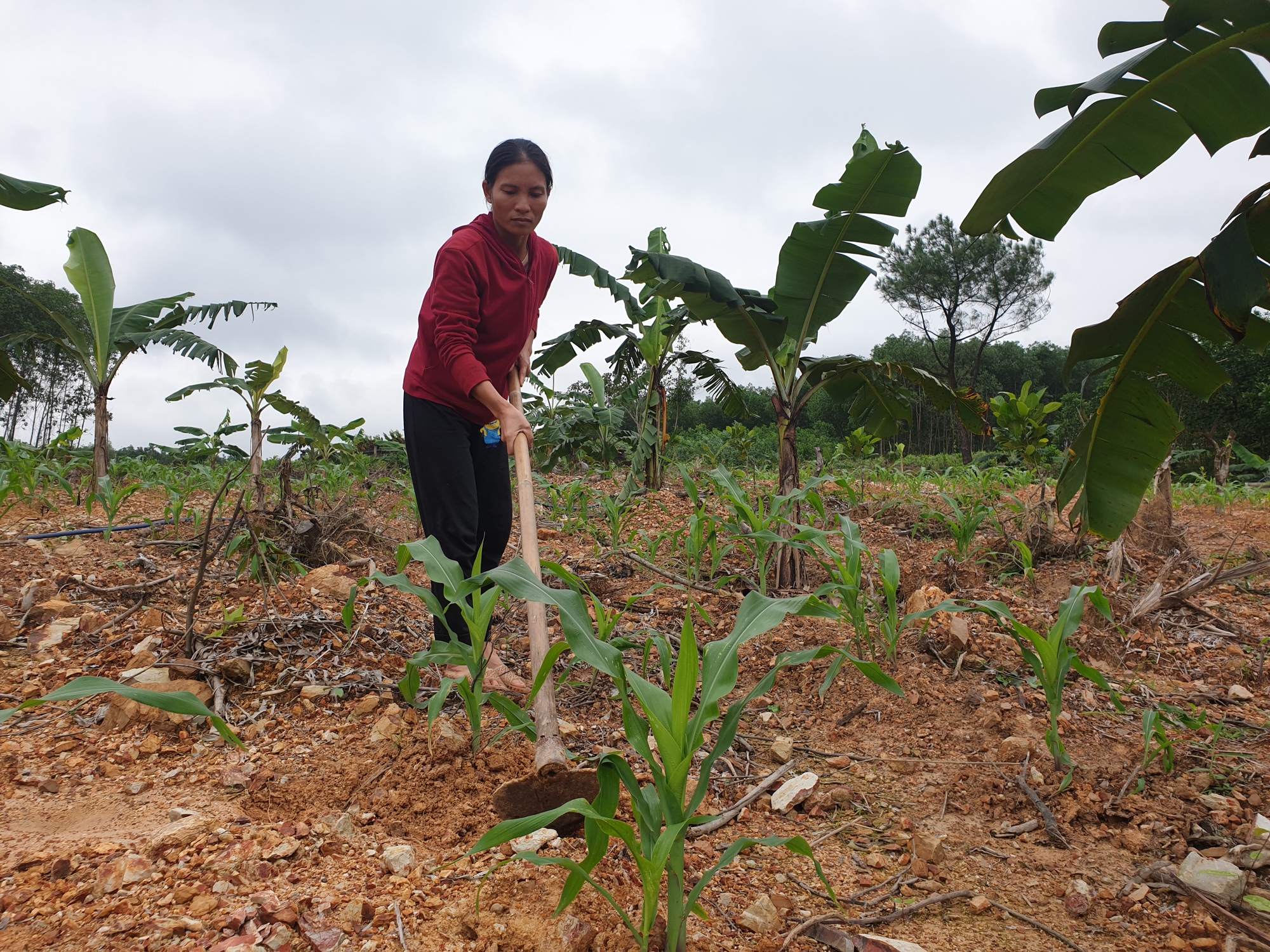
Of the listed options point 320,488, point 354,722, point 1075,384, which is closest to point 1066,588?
point 354,722

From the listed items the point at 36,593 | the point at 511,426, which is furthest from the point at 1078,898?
the point at 36,593

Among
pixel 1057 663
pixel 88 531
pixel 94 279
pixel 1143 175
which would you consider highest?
pixel 94 279

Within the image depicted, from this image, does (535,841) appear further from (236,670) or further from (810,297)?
(810,297)

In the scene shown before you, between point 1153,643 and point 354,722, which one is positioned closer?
point 354,722

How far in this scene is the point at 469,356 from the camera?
2.30 meters

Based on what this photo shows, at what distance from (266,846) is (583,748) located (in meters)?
0.87

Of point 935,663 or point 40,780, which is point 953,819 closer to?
point 935,663

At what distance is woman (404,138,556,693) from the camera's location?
7.69 feet

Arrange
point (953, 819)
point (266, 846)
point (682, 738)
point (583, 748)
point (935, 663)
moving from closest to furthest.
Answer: point (682, 738)
point (266, 846)
point (953, 819)
point (583, 748)
point (935, 663)

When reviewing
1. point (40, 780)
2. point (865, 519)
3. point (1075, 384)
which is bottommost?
point (40, 780)

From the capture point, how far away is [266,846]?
4.76 feet

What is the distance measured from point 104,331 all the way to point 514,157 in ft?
18.0

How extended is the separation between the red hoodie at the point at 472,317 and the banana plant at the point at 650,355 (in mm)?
3364

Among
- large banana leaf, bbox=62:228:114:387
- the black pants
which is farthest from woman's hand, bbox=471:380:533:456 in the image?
large banana leaf, bbox=62:228:114:387
